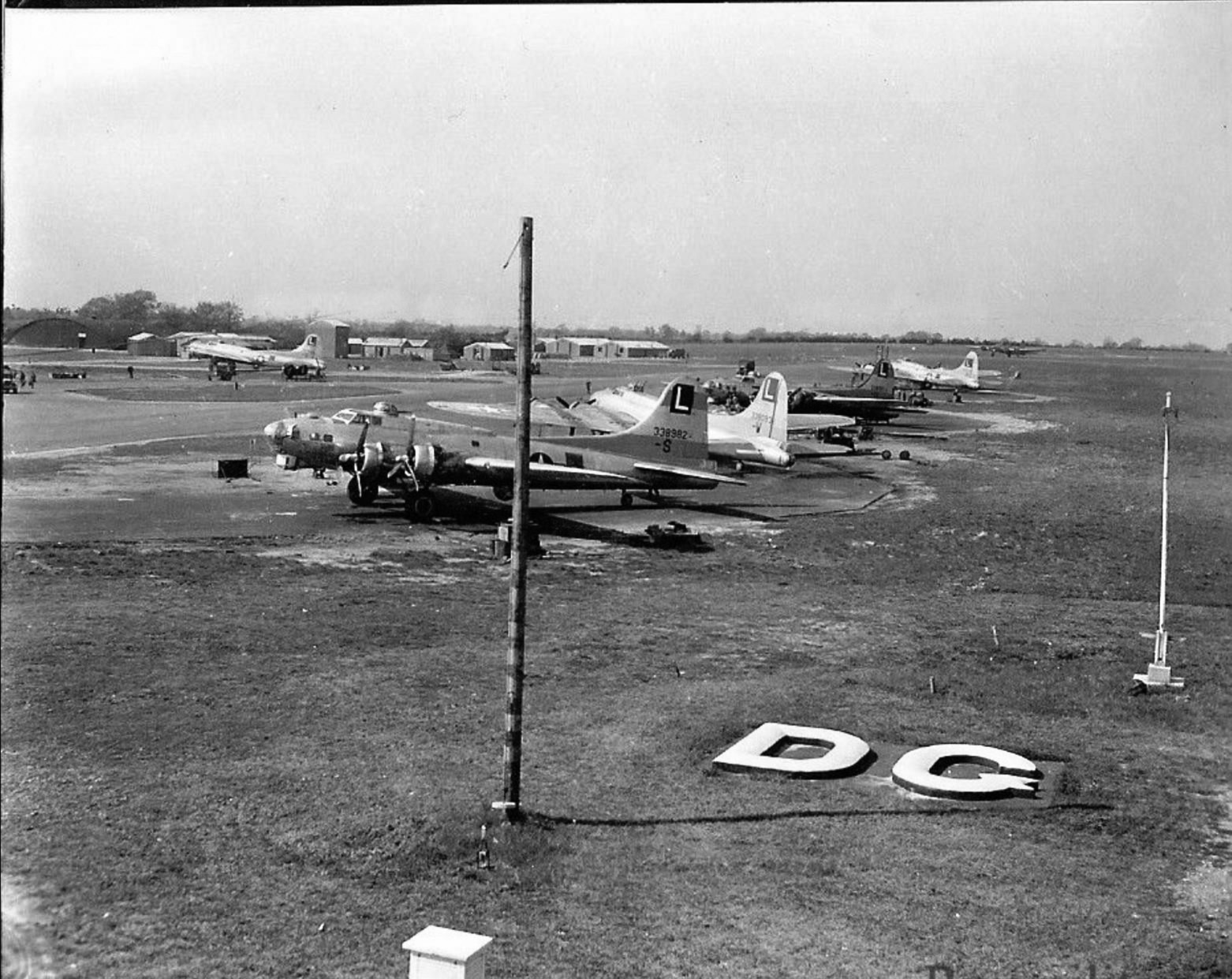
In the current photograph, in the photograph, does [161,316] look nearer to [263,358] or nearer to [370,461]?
[263,358]

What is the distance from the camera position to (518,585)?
12195 millimetres

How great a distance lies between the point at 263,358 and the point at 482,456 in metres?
49.8

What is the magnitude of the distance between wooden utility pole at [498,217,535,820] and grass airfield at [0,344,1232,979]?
547 mm

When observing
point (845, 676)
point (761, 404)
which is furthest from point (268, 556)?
point (761, 404)

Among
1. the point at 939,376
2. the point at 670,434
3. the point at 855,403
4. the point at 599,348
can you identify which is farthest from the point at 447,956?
the point at 599,348

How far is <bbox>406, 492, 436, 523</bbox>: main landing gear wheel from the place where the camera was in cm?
2888

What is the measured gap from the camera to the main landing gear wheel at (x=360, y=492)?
29.3 metres

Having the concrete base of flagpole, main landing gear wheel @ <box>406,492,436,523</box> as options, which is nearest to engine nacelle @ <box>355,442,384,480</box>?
main landing gear wheel @ <box>406,492,436,523</box>

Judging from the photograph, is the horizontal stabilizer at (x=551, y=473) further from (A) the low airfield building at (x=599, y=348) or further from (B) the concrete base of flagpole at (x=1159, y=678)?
(A) the low airfield building at (x=599, y=348)

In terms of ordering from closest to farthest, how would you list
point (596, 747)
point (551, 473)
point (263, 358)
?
point (596, 747) → point (551, 473) → point (263, 358)

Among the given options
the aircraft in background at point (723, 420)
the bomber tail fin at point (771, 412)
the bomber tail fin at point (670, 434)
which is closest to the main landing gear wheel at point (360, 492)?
the bomber tail fin at point (670, 434)

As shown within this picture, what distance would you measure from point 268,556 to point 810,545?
13.8m

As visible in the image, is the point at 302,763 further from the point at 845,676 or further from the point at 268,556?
the point at 268,556

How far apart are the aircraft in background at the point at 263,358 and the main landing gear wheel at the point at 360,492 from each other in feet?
153
